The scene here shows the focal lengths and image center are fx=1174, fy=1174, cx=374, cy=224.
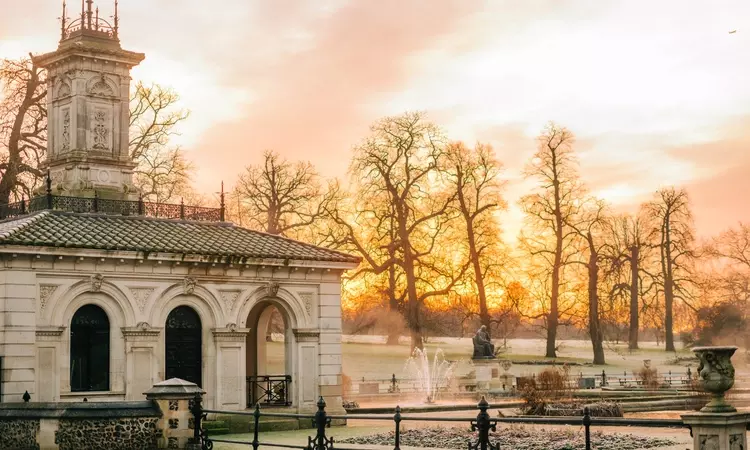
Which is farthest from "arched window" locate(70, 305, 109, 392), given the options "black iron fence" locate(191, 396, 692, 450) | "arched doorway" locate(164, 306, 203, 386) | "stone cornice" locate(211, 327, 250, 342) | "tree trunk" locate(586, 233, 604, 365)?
"tree trunk" locate(586, 233, 604, 365)

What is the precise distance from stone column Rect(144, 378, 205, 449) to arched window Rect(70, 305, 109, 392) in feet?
21.4

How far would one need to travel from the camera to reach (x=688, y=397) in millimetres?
42469

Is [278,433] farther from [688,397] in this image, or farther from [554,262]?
[554,262]

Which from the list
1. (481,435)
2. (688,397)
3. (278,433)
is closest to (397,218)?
(688,397)

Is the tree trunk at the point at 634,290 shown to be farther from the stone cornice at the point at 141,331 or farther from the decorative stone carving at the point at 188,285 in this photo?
the stone cornice at the point at 141,331

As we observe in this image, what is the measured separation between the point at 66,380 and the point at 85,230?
421cm

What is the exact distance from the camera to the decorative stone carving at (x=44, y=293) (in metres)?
30.3

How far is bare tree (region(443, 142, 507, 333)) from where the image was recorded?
65438 mm

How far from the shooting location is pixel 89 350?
103 ft

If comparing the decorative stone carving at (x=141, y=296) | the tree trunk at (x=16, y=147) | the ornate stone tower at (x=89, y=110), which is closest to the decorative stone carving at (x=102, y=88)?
the ornate stone tower at (x=89, y=110)

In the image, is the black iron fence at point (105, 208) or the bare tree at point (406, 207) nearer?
the black iron fence at point (105, 208)

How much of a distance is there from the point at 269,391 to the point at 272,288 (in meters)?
3.16

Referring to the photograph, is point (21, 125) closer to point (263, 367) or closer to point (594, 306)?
point (263, 367)

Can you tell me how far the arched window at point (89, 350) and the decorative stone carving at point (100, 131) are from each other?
7.44 m
